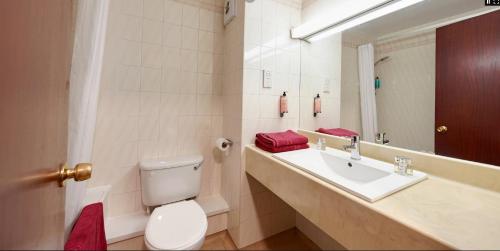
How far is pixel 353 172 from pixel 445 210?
47 centimetres

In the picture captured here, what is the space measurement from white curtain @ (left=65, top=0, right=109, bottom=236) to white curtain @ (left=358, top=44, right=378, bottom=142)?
1466 millimetres

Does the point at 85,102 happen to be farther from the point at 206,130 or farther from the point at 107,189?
the point at 206,130

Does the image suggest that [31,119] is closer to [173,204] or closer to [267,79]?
[173,204]

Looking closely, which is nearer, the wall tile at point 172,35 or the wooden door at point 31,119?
the wooden door at point 31,119

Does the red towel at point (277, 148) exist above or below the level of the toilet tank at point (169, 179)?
above

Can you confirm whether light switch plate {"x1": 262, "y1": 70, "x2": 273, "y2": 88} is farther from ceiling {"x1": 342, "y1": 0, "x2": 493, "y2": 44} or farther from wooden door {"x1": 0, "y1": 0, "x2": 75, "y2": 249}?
wooden door {"x1": 0, "y1": 0, "x2": 75, "y2": 249}

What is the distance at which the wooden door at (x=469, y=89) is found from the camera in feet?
2.59

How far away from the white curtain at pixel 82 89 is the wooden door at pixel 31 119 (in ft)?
1.05

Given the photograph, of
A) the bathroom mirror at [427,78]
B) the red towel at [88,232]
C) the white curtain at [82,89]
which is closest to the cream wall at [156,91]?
the white curtain at [82,89]

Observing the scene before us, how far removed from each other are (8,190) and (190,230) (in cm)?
102

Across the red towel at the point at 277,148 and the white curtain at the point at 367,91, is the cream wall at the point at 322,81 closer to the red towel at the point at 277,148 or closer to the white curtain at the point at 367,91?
the white curtain at the point at 367,91

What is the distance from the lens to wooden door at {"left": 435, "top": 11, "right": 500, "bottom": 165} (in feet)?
2.59

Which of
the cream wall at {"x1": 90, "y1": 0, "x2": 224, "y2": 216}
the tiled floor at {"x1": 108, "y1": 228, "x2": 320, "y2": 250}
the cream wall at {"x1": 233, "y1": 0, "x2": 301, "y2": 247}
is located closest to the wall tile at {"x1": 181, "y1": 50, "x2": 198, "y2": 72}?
the cream wall at {"x1": 90, "y1": 0, "x2": 224, "y2": 216}

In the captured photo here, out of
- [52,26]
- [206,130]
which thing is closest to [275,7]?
[206,130]
